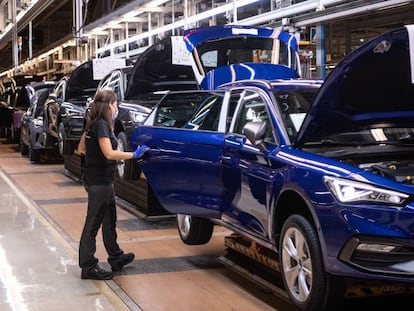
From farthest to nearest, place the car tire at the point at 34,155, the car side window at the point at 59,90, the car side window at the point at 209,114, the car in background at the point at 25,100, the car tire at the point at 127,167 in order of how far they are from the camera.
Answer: the car in background at the point at 25,100, the car tire at the point at 34,155, the car side window at the point at 59,90, the car tire at the point at 127,167, the car side window at the point at 209,114

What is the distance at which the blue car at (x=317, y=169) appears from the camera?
4.20m

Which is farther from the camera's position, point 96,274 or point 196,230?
point 196,230

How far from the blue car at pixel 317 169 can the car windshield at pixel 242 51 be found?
2.10m

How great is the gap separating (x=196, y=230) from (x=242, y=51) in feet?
9.39

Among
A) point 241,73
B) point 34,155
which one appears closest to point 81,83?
point 34,155

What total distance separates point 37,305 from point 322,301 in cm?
229

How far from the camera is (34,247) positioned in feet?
24.9

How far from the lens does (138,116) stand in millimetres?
9414

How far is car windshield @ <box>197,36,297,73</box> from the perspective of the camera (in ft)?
28.6

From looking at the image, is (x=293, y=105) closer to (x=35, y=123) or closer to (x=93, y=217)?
(x=93, y=217)

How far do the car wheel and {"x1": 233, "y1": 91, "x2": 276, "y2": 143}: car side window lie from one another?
4.91 ft

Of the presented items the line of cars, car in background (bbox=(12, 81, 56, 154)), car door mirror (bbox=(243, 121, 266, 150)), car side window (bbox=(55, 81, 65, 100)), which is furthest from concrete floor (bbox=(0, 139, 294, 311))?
car in background (bbox=(12, 81, 56, 154))

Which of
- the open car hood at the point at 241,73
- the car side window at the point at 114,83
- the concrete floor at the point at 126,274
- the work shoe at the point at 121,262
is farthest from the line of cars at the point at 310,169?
the car side window at the point at 114,83

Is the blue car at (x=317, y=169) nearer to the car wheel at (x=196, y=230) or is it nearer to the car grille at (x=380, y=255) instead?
the car grille at (x=380, y=255)
